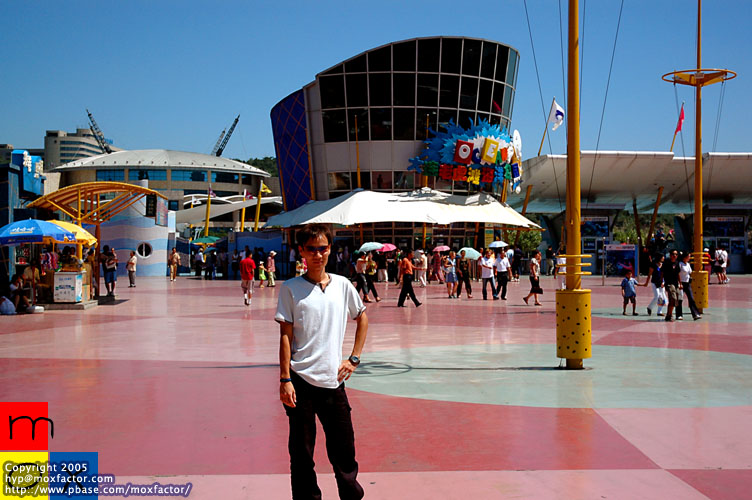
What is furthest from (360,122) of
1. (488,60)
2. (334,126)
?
(488,60)

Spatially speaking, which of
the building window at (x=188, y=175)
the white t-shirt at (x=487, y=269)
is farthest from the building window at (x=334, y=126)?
the building window at (x=188, y=175)

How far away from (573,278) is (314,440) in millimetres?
6694

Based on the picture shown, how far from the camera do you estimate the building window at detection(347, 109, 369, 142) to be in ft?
138

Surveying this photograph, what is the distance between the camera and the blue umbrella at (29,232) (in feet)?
66.4

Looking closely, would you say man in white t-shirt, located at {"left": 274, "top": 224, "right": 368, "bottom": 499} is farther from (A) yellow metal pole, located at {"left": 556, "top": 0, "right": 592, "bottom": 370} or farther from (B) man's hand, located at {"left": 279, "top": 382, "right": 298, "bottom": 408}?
(A) yellow metal pole, located at {"left": 556, "top": 0, "right": 592, "bottom": 370}

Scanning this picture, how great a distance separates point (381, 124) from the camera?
137ft

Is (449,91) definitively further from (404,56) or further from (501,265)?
(501,265)

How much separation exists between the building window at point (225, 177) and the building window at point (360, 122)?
79.6m

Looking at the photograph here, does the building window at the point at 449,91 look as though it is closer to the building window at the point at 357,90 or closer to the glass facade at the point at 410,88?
the glass facade at the point at 410,88

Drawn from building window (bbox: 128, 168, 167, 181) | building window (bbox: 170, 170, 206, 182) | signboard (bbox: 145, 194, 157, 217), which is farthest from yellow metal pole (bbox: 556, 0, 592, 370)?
building window (bbox: 170, 170, 206, 182)

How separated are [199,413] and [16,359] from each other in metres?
5.28

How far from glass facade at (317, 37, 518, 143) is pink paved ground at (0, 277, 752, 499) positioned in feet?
98.0

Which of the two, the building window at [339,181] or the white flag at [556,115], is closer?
the white flag at [556,115]

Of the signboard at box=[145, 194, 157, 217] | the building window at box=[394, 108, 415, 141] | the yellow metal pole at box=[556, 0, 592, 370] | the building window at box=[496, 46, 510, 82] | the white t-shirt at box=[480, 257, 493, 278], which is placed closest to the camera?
the yellow metal pole at box=[556, 0, 592, 370]
